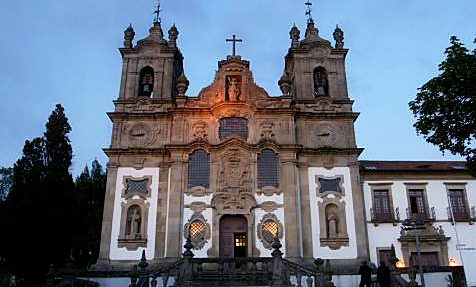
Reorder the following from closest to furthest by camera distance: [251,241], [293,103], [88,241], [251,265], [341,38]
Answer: [251,265]
[251,241]
[293,103]
[341,38]
[88,241]

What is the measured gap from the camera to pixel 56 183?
2622cm

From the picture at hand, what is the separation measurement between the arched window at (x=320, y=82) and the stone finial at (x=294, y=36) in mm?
2300

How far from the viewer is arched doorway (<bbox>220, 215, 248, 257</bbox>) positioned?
26.0 m

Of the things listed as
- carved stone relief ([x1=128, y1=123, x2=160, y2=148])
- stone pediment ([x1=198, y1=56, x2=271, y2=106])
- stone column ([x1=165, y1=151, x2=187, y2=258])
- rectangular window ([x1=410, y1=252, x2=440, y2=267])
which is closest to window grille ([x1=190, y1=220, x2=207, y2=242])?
stone column ([x1=165, y1=151, x2=187, y2=258])

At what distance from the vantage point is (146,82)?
3108 cm

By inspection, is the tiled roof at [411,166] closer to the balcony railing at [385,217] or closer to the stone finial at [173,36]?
the balcony railing at [385,217]

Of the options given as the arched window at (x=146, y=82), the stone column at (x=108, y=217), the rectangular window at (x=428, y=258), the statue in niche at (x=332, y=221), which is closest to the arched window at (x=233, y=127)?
the arched window at (x=146, y=82)

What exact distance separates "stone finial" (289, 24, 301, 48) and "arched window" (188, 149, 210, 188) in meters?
10.2

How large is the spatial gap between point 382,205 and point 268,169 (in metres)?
7.18

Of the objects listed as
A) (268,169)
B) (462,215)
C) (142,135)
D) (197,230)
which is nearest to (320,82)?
(268,169)

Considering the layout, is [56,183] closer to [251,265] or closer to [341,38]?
[251,265]

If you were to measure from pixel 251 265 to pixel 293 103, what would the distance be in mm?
10816

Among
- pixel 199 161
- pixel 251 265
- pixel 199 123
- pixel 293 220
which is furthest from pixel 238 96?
pixel 251 265

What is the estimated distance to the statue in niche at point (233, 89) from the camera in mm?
28953
